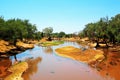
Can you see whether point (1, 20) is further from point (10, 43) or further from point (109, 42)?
point (109, 42)

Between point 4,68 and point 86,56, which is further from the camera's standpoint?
point 86,56

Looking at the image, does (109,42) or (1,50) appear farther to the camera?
(109,42)

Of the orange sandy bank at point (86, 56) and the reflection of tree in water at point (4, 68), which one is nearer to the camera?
the reflection of tree in water at point (4, 68)

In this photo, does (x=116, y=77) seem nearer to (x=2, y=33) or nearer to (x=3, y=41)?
(x=2, y=33)

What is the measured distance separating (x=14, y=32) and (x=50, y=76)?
35593mm

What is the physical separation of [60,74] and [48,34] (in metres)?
151

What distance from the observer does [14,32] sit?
6078 centimetres

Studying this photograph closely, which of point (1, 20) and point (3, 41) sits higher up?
point (1, 20)

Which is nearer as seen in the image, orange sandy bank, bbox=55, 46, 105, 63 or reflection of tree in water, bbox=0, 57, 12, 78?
reflection of tree in water, bbox=0, 57, 12, 78

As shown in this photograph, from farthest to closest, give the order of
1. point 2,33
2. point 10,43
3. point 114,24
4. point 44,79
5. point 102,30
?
point 102,30
point 114,24
point 10,43
point 2,33
point 44,79

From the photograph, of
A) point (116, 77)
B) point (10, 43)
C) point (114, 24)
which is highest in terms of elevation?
point (114, 24)

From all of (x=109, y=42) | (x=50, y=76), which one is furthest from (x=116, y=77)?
(x=109, y=42)

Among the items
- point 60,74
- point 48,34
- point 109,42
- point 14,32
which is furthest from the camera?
point 48,34

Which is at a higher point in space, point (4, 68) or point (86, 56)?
point (86, 56)
